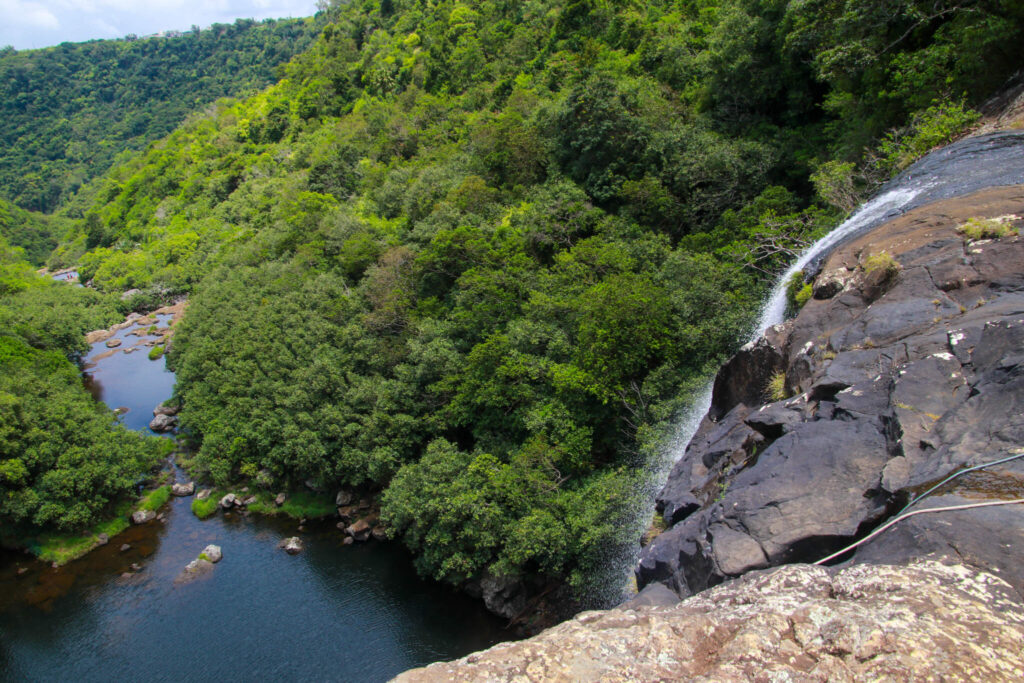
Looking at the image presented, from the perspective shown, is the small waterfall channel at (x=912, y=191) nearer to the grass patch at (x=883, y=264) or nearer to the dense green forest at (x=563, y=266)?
the dense green forest at (x=563, y=266)

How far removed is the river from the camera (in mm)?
23234

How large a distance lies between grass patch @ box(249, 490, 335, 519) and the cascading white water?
20.4m

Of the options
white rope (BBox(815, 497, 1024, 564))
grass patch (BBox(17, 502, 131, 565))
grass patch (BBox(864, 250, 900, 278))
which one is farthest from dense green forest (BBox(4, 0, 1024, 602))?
white rope (BBox(815, 497, 1024, 564))

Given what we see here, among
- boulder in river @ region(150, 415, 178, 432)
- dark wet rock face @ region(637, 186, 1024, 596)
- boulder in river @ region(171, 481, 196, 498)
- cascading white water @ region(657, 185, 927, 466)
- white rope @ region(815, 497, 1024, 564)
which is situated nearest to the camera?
white rope @ region(815, 497, 1024, 564)

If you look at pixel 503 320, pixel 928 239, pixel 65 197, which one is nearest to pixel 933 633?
pixel 928 239

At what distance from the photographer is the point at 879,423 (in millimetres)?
10570

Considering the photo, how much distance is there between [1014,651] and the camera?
615cm

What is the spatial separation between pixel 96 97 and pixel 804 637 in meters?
231

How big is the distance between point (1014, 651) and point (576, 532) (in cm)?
1582

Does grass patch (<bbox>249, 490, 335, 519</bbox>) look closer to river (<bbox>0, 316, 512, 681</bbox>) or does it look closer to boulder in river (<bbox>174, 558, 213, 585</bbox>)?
river (<bbox>0, 316, 512, 681</bbox>)

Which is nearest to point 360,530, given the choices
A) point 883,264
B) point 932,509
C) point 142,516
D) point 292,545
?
point 292,545

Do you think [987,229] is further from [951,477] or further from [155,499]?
[155,499]

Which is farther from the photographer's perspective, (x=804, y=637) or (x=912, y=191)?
(x=912, y=191)

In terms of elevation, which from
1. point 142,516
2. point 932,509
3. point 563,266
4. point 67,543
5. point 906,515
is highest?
point 563,266
